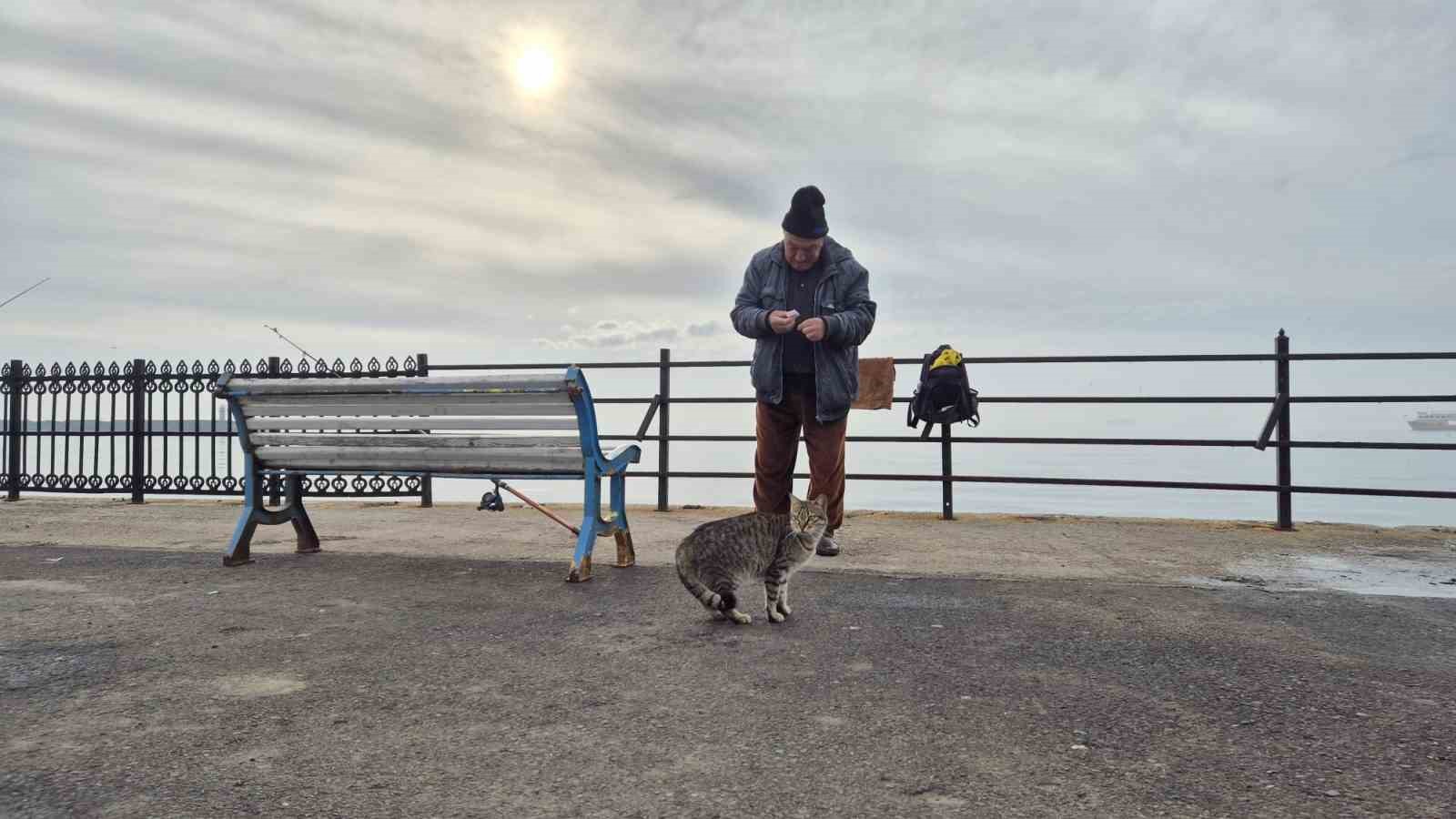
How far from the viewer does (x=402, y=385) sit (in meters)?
4.61

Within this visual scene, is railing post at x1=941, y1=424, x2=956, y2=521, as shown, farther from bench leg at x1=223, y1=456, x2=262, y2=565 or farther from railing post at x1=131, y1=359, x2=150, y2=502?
railing post at x1=131, y1=359, x2=150, y2=502

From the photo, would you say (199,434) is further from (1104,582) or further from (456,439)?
(1104,582)

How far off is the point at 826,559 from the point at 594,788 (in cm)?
325

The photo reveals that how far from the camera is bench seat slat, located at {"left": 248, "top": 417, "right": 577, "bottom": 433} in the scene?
14.8 ft

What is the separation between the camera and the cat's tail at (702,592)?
3.47 m

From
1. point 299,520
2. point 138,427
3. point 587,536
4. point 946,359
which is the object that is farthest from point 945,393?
point 138,427

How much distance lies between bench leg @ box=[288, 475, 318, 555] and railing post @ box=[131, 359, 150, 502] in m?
5.47

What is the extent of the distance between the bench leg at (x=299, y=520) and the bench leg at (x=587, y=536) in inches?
73.0

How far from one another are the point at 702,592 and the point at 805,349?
6.08ft

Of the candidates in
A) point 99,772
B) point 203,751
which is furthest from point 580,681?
point 99,772

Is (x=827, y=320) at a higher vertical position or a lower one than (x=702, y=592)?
higher

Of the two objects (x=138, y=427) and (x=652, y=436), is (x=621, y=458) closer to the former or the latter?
(x=652, y=436)

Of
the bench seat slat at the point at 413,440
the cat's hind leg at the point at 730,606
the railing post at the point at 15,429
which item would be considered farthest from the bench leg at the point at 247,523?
the railing post at the point at 15,429

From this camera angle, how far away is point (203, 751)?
221 centimetres
